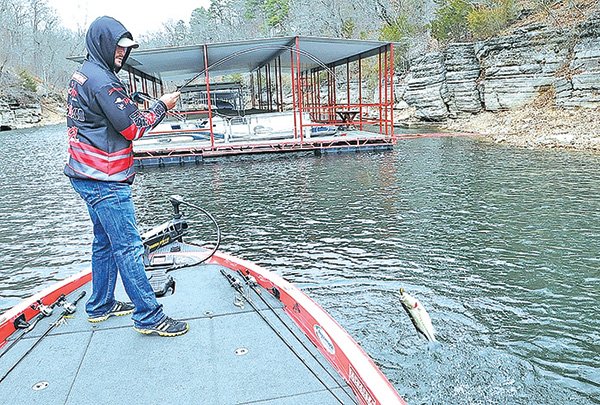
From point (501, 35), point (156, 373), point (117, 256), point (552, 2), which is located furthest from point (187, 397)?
point (552, 2)

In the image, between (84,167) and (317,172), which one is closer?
(84,167)

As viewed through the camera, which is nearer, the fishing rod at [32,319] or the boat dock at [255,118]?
the fishing rod at [32,319]

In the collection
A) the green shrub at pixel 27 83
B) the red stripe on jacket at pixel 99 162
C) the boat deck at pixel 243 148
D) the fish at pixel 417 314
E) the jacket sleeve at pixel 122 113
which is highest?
the green shrub at pixel 27 83

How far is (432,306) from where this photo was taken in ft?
18.3

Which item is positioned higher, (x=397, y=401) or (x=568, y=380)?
(x=397, y=401)

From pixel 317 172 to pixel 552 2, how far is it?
62.6 feet

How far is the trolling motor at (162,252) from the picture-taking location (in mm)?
4301

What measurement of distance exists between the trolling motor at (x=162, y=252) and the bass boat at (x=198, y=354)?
0.04 meters

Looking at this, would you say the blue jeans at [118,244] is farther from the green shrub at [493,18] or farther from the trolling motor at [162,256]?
the green shrub at [493,18]

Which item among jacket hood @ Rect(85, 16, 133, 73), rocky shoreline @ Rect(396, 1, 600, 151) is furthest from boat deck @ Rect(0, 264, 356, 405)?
rocky shoreline @ Rect(396, 1, 600, 151)

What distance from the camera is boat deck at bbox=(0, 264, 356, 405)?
278 cm

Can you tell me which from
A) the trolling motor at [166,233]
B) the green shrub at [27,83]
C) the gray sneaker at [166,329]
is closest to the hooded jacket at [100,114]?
the gray sneaker at [166,329]

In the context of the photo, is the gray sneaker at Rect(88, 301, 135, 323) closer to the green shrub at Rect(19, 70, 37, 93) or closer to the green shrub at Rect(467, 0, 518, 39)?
the green shrub at Rect(467, 0, 518, 39)

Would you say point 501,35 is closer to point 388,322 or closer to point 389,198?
point 389,198
